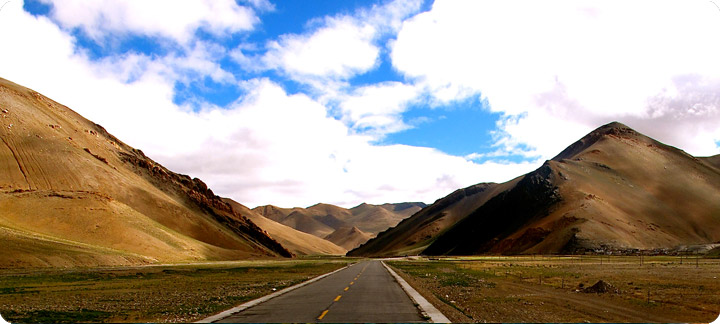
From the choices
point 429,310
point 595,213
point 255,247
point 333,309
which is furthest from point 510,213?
point 333,309

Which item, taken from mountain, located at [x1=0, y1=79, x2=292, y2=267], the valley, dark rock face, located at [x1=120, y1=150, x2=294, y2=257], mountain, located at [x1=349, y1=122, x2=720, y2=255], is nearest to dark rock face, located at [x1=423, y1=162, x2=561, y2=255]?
mountain, located at [x1=349, y1=122, x2=720, y2=255]

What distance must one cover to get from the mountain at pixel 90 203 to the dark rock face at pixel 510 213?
7372cm

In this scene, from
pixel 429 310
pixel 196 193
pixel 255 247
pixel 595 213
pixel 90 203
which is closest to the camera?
pixel 429 310

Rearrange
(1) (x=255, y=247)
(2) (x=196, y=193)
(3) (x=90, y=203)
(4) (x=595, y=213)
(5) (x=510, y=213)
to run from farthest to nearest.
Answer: (5) (x=510, y=213) < (2) (x=196, y=193) < (1) (x=255, y=247) < (4) (x=595, y=213) < (3) (x=90, y=203)

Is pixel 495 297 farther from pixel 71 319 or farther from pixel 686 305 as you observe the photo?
pixel 71 319

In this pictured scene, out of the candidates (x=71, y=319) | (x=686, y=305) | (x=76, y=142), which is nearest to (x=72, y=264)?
(x=71, y=319)

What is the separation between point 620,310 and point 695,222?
558ft

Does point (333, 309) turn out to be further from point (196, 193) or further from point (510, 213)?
point (196, 193)

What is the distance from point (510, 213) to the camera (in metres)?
186

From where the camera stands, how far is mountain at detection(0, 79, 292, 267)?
89.7 meters

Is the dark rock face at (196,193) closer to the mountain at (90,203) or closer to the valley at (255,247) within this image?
the mountain at (90,203)

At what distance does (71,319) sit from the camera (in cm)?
1861

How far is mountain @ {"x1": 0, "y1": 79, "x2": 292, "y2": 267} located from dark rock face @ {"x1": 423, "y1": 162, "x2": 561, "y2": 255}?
73.7 metres

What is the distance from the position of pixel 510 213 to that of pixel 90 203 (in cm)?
13782
